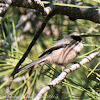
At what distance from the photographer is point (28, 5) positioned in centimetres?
84

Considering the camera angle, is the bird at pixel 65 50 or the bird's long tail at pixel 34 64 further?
the bird at pixel 65 50

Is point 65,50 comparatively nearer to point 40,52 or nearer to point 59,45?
point 59,45

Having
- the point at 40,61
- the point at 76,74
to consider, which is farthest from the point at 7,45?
the point at 76,74

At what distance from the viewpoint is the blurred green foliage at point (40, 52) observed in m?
0.97

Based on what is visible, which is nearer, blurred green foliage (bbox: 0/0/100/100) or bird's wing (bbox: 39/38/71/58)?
blurred green foliage (bbox: 0/0/100/100)

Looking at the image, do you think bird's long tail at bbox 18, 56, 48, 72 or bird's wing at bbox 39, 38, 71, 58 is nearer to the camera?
bird's long tail at bbox 18, 56, 48, 72

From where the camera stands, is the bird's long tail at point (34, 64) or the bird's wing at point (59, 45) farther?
the bird's wing at point (59, 45)

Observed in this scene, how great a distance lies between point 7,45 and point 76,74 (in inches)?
19.2

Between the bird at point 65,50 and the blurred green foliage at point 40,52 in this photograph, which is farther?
the bird at point 65,50

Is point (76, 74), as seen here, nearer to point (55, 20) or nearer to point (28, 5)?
point (55, 20)

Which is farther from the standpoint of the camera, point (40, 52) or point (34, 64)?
point (40, 52)

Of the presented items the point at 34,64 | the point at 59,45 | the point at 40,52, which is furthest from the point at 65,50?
the point at 34,64

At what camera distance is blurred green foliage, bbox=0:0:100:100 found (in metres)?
0.97

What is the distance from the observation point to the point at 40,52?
3.88ft
